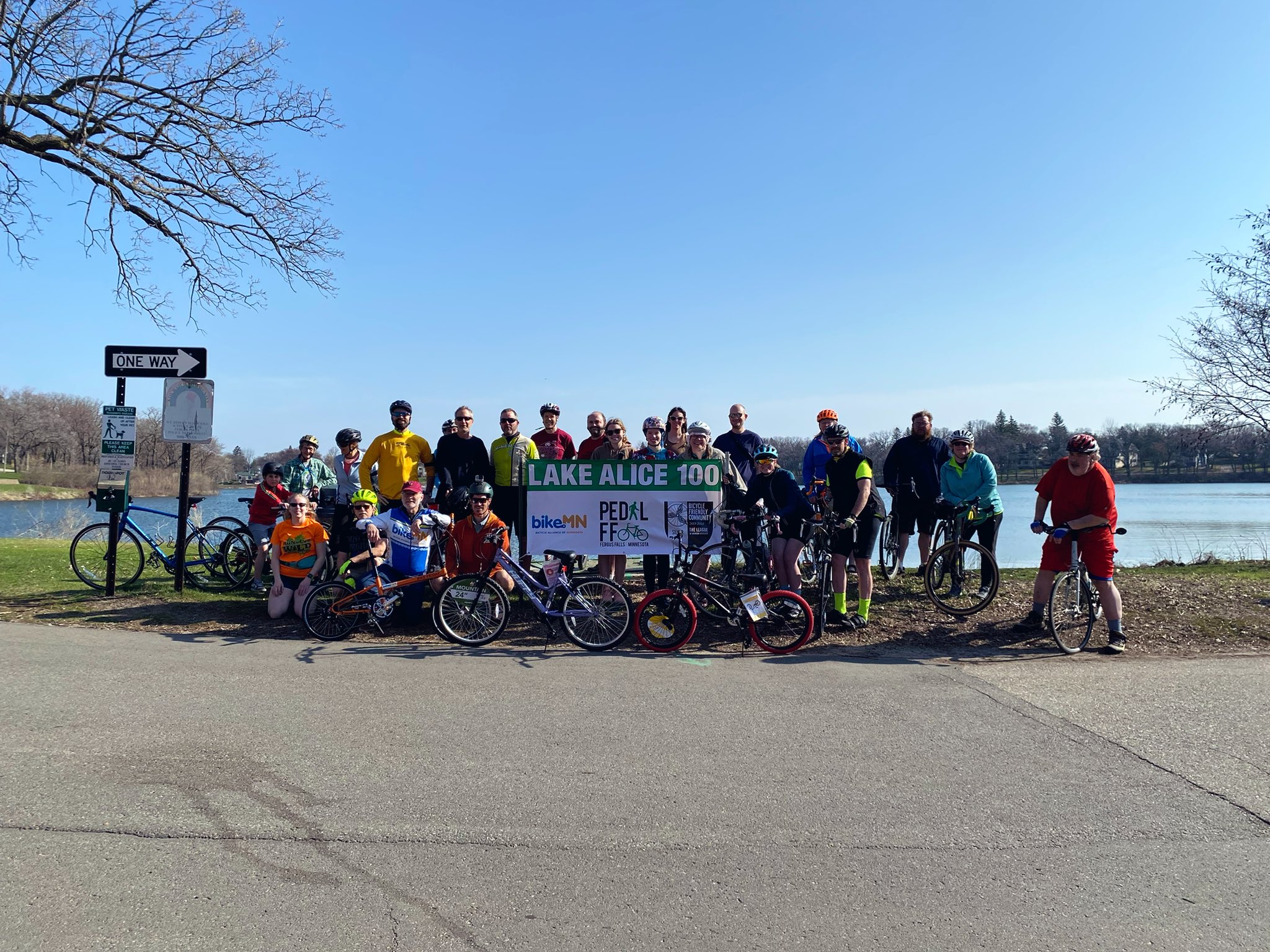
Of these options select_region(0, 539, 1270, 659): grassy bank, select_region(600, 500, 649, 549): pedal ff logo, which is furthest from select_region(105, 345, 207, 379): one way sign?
select_region(600, 500, 649, 549): pedal ff logo

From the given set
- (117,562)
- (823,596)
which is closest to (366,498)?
(117,562)

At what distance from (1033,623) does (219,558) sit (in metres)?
9.81

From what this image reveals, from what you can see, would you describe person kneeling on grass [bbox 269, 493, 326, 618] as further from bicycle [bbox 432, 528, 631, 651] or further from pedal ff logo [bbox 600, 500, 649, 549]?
pedal ff logo [bbox 600, 500, 649, 549]

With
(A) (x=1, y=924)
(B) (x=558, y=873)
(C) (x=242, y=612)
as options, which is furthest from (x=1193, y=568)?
(A) (x=1, y=924)

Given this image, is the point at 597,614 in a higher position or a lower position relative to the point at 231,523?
lower

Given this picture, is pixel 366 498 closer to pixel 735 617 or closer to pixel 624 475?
pixel 624 475

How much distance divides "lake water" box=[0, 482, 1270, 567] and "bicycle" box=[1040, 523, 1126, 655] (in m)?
5.25

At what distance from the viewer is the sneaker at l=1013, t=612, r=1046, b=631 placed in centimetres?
Answer: 805

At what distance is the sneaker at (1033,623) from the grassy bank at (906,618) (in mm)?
102

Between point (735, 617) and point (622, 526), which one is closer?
point (735, 617)

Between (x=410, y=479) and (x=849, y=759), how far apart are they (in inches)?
256

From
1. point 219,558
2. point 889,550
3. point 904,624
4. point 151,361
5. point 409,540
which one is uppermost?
point 151,361

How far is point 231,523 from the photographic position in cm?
1055

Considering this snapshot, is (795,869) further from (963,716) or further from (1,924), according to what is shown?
(1,924)
